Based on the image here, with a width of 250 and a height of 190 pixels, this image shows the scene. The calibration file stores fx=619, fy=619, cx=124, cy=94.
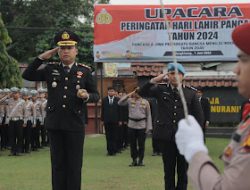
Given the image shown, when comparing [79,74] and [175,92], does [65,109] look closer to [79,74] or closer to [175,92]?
[79,74]

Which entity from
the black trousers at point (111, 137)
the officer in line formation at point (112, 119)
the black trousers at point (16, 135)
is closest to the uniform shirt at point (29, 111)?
the black trousers at point (16, 135)

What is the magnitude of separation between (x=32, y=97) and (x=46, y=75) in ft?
45.9

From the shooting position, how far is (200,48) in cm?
1811

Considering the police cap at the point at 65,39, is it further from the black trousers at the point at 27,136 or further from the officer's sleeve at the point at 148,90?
the black trousers at the point at 27,136

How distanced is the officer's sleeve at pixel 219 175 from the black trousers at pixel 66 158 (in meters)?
4.20

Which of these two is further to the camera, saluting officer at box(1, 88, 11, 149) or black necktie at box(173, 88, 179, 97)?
saluting officer at box(1, 88, 11, 149)

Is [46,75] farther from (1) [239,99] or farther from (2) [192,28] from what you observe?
A: (1) [239,99]

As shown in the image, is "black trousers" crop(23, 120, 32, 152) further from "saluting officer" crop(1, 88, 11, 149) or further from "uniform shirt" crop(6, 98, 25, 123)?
"uniform shirt" crop(6, 98, 25, 123)

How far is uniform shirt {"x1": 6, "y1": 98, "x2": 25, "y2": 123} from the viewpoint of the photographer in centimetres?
1841

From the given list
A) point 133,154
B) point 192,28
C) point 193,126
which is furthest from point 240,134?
point 192,28

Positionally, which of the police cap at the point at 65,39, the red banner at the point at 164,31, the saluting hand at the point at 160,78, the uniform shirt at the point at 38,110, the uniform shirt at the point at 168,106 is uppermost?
the red banner at the point at 164,31

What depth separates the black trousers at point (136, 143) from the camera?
14727 mm

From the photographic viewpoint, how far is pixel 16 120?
18500 millimetres

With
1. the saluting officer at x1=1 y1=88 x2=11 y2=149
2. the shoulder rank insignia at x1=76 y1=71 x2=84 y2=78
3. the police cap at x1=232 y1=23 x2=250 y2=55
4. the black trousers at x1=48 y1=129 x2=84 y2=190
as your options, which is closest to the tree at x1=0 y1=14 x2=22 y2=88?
the saluting officer at x1=1 y1=88 x2=11 y2=149
